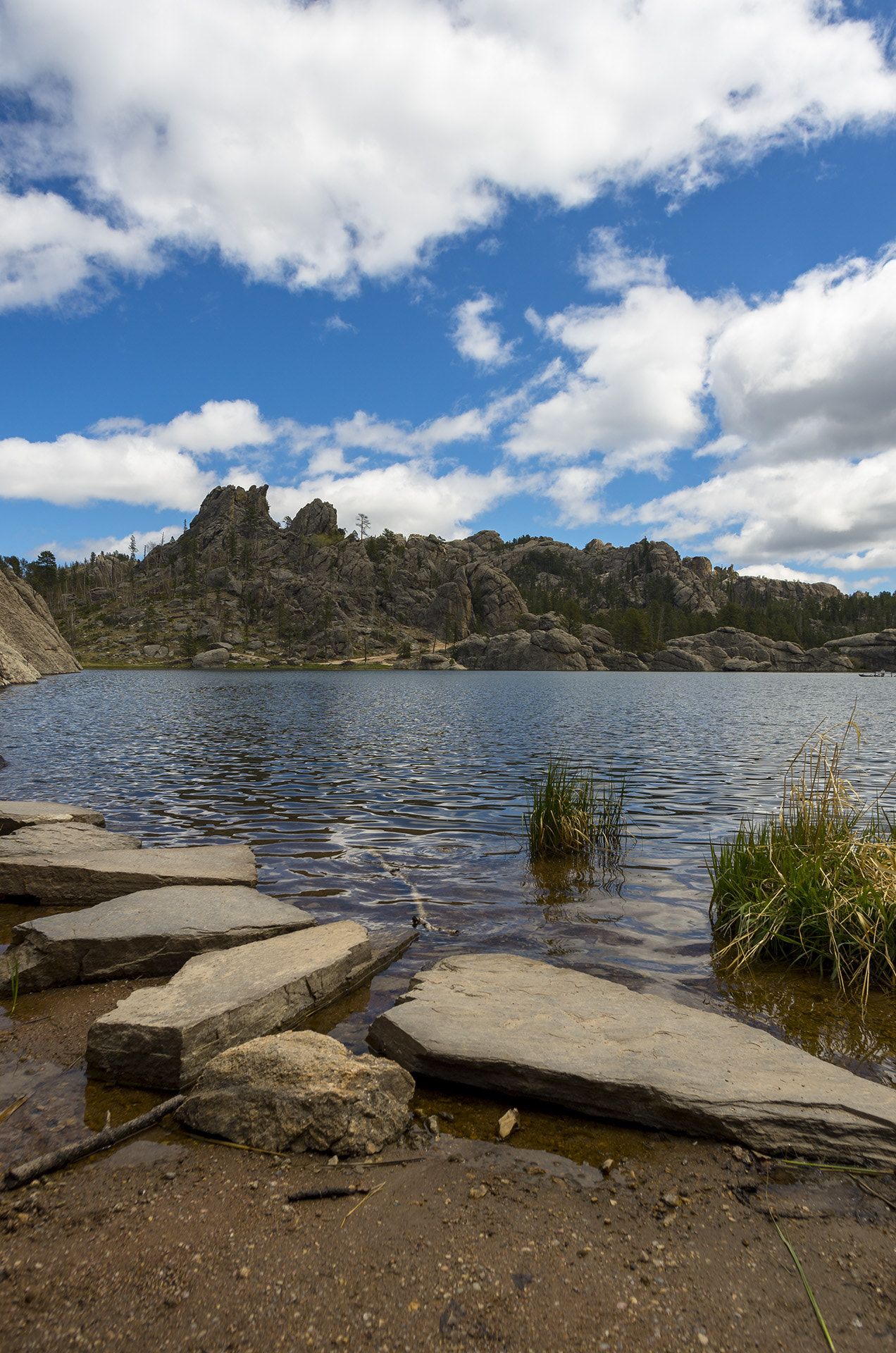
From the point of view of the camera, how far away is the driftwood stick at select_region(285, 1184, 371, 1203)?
3.95 m

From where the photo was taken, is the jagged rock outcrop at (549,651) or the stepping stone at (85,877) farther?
the jagged rock outcrop at (549,651)

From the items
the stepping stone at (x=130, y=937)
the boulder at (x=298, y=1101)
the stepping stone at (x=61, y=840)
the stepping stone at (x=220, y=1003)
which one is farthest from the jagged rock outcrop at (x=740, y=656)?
the boulder at (x=298, y=1101)

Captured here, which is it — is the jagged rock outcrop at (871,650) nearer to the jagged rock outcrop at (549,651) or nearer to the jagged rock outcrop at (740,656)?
the jagged rock outcrop at (740,656)

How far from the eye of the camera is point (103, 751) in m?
25.8

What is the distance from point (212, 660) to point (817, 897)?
15916 cm

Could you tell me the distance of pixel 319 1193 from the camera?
156 inches

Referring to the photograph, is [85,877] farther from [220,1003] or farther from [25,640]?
[25,640]

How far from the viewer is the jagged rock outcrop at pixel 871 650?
17488 cm

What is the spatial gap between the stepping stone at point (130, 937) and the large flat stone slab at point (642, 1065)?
2.52m

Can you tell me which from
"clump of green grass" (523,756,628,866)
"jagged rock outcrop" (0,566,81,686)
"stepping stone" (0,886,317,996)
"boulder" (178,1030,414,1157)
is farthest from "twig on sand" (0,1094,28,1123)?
"jagged rock outcrop" (0,566,81,686)

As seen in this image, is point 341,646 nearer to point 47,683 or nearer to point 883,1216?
point 47,683

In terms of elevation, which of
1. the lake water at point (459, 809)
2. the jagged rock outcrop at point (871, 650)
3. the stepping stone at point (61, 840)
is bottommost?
the lake water at point (459, 809)

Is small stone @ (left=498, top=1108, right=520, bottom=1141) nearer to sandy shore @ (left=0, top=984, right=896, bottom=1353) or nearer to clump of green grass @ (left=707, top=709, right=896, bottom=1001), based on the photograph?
sandy shore @ (left=0, top=984, right=896, bottom=1353)

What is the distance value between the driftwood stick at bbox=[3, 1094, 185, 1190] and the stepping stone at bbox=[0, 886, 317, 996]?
2.69 meters
